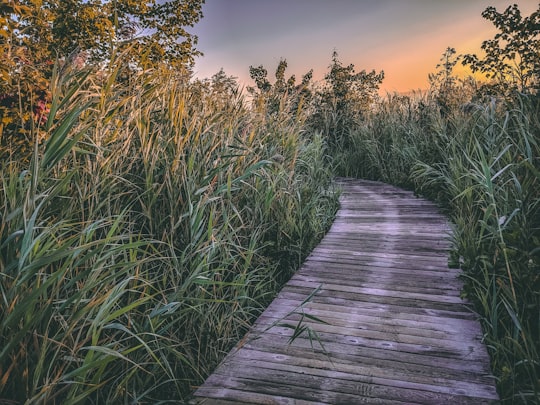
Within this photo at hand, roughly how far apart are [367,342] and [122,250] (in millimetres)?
1577

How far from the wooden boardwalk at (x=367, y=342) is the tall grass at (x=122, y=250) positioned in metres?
0.24

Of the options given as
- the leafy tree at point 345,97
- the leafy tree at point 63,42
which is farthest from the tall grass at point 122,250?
the leafy tree at point 345,97

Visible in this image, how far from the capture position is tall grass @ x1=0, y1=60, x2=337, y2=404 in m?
1.53

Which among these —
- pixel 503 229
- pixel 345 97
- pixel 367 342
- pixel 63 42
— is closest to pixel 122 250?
pixel 367 342

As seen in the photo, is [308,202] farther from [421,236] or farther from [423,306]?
[423,306]

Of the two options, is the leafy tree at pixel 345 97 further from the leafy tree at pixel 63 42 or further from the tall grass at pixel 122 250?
the tall grass at pixel 122 250

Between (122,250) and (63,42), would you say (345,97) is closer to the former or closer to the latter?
(63,42)

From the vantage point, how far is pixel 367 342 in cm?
257

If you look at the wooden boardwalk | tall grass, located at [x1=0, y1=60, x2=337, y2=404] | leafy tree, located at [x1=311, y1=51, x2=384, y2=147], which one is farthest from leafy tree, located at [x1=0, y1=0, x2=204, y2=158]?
leafy tree, located at [x1=311, y1=51, x2=384, y2=147]

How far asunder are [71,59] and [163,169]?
0.85 m

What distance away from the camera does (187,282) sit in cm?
213

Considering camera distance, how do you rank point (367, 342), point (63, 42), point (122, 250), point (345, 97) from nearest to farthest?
point (122, 250) < point (367, 342) < point (63, 42) < point (345, 97)

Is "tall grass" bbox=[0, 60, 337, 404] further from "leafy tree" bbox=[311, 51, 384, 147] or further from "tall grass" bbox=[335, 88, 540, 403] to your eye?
"leafy tree" bbox=[311, 51, 384, 147]

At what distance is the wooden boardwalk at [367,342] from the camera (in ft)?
6.80
